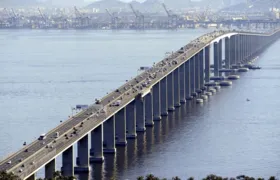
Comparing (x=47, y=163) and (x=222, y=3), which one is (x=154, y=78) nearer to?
(x=47, y=163)

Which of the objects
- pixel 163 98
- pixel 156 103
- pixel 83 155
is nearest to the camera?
pixel 83 155

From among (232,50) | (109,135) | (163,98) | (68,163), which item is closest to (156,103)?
Result: (163,98)

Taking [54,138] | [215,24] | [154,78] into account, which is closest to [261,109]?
[154,78]

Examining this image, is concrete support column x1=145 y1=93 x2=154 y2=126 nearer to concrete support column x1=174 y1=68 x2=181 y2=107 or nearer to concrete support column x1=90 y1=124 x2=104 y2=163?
concrete support column x1=174 y1=68 x2=181 y2=107

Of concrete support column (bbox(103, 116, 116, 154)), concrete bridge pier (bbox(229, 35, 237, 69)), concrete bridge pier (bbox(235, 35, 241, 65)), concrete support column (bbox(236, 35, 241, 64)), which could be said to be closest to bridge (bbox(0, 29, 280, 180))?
concrete support column (bbox(103, 116, 116, 154))

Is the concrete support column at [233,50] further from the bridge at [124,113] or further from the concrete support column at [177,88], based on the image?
the concrete support column at [177,88]

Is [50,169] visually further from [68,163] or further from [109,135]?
[109,135]

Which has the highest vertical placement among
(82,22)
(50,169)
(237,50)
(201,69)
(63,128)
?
(63,128)
